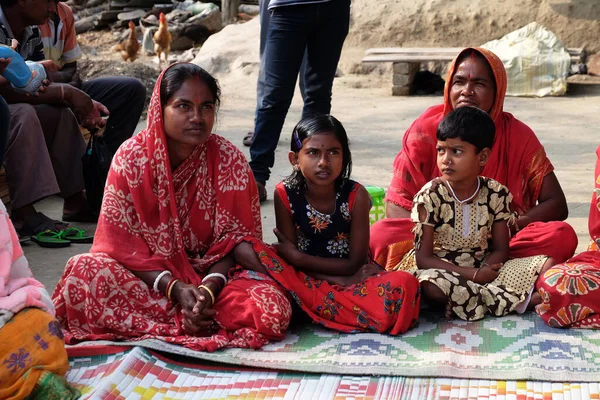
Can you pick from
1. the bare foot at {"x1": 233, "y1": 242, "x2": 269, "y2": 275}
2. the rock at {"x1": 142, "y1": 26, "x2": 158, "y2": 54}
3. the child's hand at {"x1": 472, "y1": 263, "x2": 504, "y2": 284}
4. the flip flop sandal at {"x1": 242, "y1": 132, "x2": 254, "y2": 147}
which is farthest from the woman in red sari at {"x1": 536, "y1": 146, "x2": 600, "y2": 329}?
the rock at {"x1": 142, "y1": 26, "x2": 158, "y2": 54}

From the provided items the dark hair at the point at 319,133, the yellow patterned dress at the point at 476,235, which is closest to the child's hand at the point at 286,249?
the dark hair at the point at 319,133

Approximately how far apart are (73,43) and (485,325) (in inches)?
139

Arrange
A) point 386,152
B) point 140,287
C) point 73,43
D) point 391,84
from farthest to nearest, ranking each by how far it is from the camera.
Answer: point 391,84
point 386,152
point 73,43
point 140,287

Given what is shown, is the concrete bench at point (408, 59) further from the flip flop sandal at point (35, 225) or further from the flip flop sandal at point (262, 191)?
the flip flop sandal at point (35, 225)

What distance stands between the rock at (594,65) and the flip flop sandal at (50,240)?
25.9ft

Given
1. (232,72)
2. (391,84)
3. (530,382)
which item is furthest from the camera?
(232,72)

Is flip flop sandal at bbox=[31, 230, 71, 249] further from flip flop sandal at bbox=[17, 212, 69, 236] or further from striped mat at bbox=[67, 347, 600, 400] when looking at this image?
striped mat at bbox=[67, 347, 600, 400]

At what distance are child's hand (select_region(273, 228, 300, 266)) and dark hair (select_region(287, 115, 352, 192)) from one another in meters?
0.23

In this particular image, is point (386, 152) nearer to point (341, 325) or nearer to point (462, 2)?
point (341, 325)

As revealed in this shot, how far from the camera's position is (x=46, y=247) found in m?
4.75

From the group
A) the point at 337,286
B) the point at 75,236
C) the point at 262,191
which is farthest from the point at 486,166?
the point at 75,236

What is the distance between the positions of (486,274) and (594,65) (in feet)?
26.2

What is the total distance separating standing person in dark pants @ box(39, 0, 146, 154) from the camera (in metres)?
5.61

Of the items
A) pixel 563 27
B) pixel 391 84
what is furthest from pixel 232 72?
pixel 563 27
